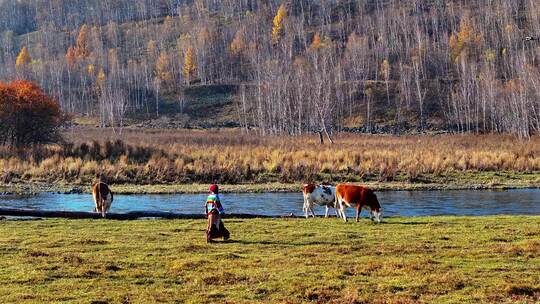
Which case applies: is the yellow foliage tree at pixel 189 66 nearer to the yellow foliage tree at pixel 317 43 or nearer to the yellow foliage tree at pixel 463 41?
the yellow foliage tree at pixel 317 43

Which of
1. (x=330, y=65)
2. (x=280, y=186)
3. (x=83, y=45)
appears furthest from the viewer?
(x=83, y=45)

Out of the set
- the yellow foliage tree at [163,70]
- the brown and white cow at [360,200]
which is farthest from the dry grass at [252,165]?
the yellow foliage tree at [163,70]

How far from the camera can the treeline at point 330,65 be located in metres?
105

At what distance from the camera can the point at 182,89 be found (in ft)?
446

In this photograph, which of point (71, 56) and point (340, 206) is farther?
point (71, 56)

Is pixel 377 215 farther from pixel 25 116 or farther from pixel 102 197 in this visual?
pixel 25 116

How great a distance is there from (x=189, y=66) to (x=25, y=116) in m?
95.9

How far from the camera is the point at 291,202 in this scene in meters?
33.1

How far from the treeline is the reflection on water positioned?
5544 cm

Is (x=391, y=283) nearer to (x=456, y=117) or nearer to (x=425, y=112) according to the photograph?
(x=456, y=117)

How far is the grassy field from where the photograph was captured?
11.9m

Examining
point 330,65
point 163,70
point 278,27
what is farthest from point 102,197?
point 278,27

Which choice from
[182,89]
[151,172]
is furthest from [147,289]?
[182,89]

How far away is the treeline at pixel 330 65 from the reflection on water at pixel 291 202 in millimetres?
55436
